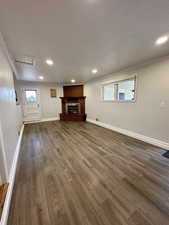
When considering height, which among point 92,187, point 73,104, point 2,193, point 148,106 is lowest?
point 92,187

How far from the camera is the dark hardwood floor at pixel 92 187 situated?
104 cm

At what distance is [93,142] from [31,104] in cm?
449

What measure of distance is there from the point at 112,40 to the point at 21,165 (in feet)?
10.2

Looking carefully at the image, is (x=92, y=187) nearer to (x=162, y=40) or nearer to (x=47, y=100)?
(x=162, y=40)

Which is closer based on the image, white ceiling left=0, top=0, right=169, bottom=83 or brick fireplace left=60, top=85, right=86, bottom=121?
white ceiling left=0, top=0, right=169, bottom=83

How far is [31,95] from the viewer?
17.9 ft

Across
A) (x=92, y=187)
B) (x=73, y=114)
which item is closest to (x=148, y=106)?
(x=92, y=187)

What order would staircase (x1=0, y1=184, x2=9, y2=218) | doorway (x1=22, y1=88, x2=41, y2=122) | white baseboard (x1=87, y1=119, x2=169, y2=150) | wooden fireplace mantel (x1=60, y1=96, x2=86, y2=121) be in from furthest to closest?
wooden fireplace mantel (x1=60, y1=96, x2=86, y2=121)
doorway (x1=22, y1=88, x2=41, y2=122)
white baseboard (x1=87, y1=119, x2=169, y2=150)
staircase (x1=0, y1=184, x2=9, y2=218)

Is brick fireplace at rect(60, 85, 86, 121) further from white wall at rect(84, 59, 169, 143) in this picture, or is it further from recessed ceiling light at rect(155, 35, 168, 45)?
recessed ceiling light at rect(155, 35, 168, 45)

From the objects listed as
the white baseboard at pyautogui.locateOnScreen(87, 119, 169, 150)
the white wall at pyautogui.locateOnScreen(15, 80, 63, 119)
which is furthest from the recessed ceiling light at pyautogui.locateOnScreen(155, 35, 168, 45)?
the white wall at pyautogui.locateOnScreen(15, 80, 63, 119)

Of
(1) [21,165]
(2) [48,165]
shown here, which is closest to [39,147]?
(1) [21,165]

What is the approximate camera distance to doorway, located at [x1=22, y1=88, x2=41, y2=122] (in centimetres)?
528

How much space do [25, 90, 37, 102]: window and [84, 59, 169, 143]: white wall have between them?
437 centimetres

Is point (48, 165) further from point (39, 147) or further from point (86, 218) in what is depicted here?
point (86, 218)
